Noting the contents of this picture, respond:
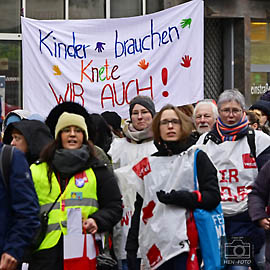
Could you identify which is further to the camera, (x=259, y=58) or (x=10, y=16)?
(x=259, y=58)

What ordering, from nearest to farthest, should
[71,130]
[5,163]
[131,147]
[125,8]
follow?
[5,163], [71,130], [131,147], [125,8]

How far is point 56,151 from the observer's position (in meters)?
5.82

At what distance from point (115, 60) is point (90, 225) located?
4851mm

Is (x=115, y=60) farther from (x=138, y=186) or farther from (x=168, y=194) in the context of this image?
(x=168, y=194)

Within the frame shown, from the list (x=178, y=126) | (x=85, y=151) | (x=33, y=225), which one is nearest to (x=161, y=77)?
(x=178, y=126)

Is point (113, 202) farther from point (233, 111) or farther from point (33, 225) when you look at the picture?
point (233, 111)

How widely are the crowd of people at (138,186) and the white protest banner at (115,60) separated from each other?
255cm

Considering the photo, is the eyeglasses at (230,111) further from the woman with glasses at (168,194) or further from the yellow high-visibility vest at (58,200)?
the yellow high-visibility vest at (58,200)

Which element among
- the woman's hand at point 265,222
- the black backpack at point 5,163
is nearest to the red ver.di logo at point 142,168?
the woman's hand at point 265,222

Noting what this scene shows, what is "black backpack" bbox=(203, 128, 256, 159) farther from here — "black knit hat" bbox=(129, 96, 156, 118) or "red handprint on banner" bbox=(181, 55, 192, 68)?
"red handprint on banner" bbox=(181, 55, 192, 68)

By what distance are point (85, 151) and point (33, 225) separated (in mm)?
903

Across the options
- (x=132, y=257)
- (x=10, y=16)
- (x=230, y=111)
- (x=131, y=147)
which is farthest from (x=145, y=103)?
(x=10, y=16)

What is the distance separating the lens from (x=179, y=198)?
19.8ft

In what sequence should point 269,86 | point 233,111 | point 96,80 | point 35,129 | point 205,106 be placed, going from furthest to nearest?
point 269,86
point 96,80
point 205,106
point 233,111
point 35,129
